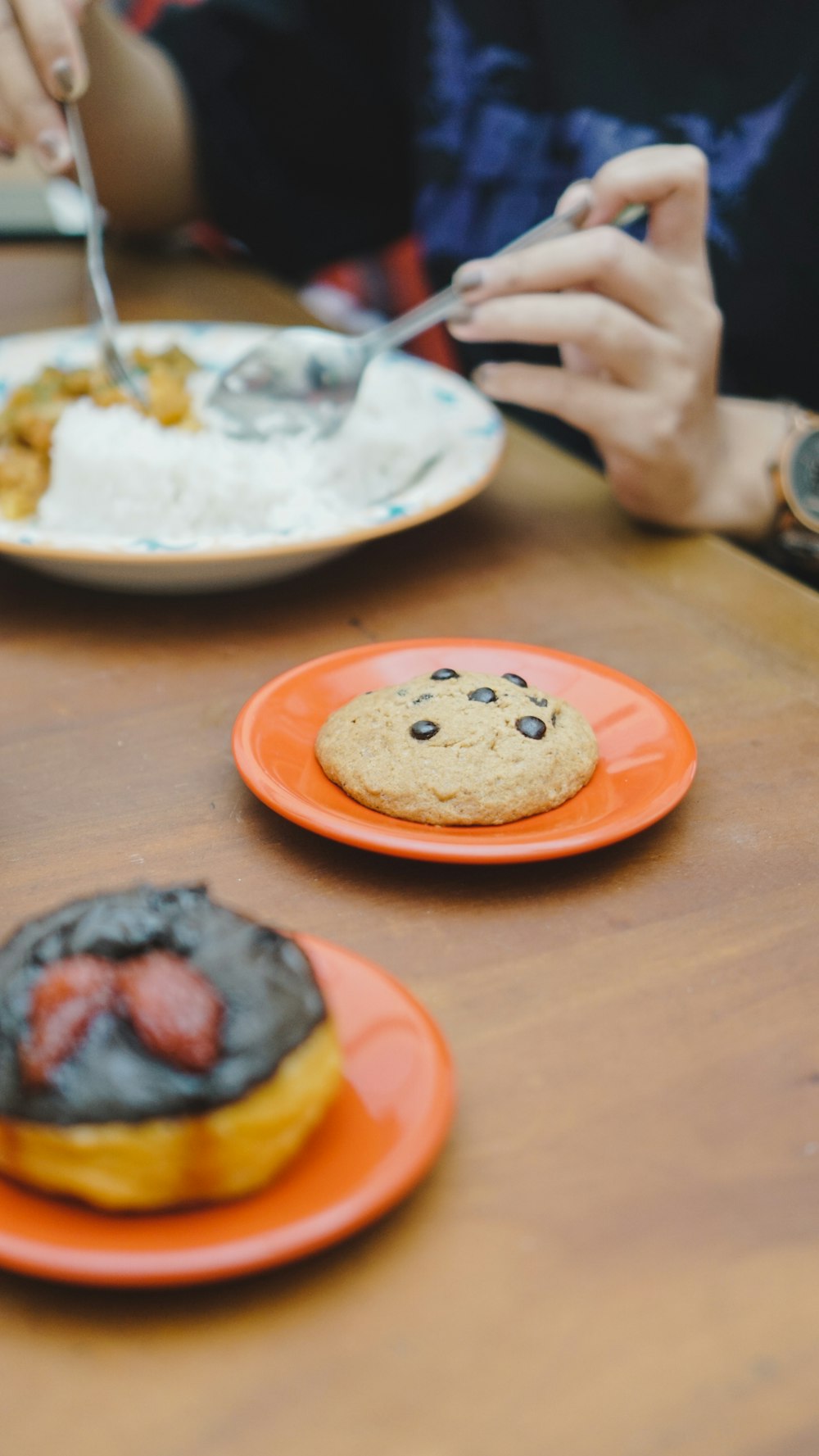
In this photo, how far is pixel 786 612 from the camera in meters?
1.06

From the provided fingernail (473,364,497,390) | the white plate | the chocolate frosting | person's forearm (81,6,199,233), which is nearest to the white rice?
the white plate

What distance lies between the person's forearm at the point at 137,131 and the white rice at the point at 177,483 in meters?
1.03

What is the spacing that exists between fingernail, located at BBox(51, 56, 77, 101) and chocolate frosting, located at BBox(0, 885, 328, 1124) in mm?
1134

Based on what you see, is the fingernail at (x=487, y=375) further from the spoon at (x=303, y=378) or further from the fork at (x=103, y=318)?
the fork at (x=103, y=318)

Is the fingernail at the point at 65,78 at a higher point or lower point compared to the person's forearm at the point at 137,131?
higher

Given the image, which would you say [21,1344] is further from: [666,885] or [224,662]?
[224,662]

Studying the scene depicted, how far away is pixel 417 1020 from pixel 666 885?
24 centimetres

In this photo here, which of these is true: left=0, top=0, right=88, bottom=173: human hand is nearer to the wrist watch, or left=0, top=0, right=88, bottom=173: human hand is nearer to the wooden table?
the wooden table

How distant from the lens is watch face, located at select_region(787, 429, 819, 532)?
3.97ft

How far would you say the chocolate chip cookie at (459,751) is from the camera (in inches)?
29.4

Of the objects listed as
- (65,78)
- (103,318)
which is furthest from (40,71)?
(103,318)

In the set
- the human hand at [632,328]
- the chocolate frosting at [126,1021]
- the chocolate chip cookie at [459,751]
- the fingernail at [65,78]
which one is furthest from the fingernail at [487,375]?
the chocolate frosting at [126,1021]

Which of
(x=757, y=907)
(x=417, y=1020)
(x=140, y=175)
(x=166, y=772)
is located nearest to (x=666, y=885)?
(x=757, y=907)

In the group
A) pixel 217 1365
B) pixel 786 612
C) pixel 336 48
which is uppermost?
pixel 336 48
